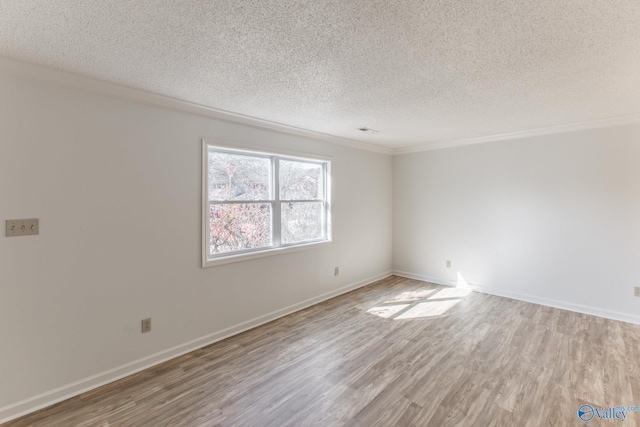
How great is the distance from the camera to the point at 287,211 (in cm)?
391

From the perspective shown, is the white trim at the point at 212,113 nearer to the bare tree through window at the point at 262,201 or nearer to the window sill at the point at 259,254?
the bare tree through window at the point at 262,201

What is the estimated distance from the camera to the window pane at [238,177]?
10.3ft

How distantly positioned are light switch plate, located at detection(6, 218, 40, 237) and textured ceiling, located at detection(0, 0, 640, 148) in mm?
1083

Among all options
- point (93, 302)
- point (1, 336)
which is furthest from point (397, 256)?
point (1, 336)

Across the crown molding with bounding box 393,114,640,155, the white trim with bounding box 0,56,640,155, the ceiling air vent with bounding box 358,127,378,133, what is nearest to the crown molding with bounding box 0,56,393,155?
the white trim with bounding box 0,56,640,155

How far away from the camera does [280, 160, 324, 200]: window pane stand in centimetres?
388

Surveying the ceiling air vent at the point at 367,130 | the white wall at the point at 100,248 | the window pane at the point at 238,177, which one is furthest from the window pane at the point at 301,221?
the ceiling air vent at the point at 367,130

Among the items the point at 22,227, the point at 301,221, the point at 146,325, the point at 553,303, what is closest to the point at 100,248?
the point at 22,227

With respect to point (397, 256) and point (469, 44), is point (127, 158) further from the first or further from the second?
point (397, 256)

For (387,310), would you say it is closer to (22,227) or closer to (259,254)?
(259,254)

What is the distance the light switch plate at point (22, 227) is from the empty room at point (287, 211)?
0.04 feet

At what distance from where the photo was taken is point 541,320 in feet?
11.5

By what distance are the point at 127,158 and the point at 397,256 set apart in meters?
4.57

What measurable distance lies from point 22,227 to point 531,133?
547 cm
